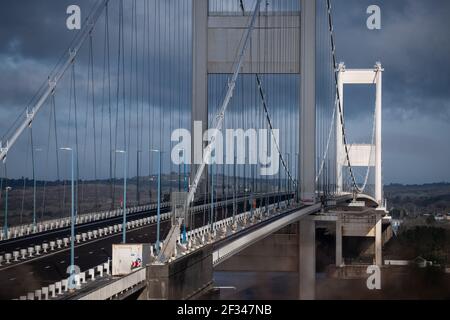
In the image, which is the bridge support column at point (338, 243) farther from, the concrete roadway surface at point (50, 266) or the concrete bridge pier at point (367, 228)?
the concrete roadway surface at point (50, 266)

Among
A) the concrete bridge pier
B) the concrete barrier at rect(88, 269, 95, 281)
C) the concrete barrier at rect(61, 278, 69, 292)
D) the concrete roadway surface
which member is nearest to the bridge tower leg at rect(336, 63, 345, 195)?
the concrete bridge pier

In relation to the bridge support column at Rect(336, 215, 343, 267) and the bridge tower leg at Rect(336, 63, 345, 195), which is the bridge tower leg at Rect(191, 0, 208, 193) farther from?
the bridge tower leg at Rect(336, 63, 345, 195)

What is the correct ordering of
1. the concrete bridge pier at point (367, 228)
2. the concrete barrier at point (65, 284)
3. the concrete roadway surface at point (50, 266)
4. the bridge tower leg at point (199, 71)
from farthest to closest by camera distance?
the concrete bridge pier at point (367, 228)
the bridge tower leg at point (199, 71)
the concrete roadway surface at point (50, 266)
the concrete barrier at point (65, 284)

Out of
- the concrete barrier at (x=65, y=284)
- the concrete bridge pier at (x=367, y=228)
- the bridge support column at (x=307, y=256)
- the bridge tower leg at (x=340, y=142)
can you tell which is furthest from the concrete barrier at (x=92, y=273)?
the bridge tower leg at (x=340, y=142)

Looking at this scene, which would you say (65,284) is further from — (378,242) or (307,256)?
(378,242)

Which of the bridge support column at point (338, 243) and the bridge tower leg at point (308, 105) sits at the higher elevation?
the bridge tower leg at point (308, 105)

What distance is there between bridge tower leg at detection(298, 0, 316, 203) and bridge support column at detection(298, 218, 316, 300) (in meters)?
1.80

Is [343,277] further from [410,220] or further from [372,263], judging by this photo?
[410,220]

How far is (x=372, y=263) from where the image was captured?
77.4m

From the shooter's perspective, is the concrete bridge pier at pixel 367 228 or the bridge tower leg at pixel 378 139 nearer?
the concrete bridge pier at pixel 367 228

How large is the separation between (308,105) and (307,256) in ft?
29.8

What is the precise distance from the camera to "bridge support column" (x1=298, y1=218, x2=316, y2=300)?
180ft

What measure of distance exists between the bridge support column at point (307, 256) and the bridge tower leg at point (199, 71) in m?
7.37

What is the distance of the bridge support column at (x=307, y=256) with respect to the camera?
54969 mm
